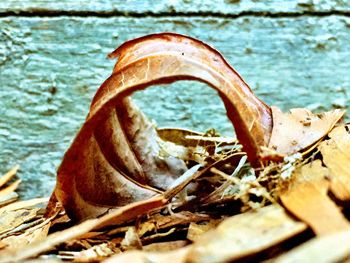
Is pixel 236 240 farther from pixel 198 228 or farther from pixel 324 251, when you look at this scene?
pixel 198 228

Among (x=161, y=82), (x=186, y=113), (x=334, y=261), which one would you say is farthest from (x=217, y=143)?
(x=186, y=113)

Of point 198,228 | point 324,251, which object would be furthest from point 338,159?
point 324,251

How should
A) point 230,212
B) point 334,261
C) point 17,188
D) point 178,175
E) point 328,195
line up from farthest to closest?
point 17,188
point 178,175
point 230,212
point 328,195
point 334,261

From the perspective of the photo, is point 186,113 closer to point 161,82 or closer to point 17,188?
point 17,188

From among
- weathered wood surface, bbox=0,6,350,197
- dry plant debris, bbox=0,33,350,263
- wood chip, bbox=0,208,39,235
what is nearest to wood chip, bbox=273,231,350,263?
dry plant debris, bbox=0,33,350,263

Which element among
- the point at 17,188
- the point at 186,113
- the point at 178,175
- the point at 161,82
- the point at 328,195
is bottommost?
the point at 17,188

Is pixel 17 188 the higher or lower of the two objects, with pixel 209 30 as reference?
lower

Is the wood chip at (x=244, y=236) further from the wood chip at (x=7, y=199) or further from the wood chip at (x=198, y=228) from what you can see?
the wood chip at (x=7, y=199)
